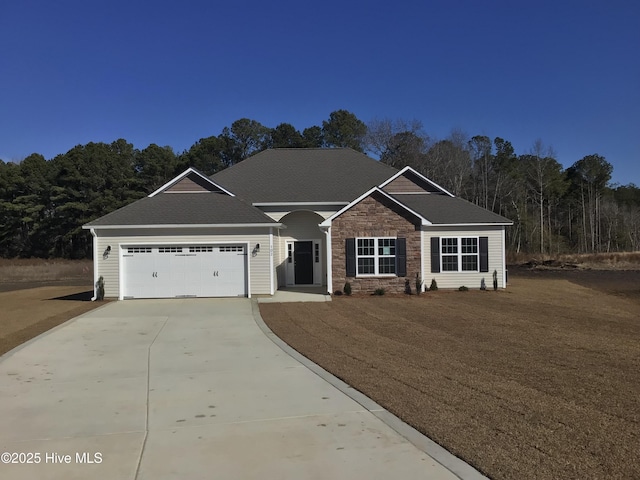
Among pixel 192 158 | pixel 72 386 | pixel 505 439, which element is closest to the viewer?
pixel 505 439

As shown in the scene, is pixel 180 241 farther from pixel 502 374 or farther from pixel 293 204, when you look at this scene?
pixel 502 374

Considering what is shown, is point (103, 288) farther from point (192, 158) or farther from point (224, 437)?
point (192, 158)

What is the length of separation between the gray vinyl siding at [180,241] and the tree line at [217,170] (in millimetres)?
33443

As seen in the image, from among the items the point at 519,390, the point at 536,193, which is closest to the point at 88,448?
the point at 519,390

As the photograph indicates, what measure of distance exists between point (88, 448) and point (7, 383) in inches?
137

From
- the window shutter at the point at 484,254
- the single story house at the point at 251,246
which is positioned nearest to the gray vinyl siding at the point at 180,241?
the single story house at the point at 251,246

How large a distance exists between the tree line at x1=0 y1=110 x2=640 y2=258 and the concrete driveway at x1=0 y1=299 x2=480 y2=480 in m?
43.9

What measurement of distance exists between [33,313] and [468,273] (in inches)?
647

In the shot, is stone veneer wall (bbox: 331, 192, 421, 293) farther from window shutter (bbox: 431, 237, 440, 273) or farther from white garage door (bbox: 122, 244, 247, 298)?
white garage door (bbox: 122, 244, 247, 298)

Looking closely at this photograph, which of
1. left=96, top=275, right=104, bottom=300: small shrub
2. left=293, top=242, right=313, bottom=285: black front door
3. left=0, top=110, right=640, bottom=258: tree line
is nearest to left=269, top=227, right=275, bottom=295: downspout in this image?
left=293, top=242, right=313, bottom=285: black front door

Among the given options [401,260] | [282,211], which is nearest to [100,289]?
[282,211]

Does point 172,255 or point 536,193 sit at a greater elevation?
point 536,193

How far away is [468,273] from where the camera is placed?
21.9 metres

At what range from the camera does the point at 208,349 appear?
10055 millimetres
